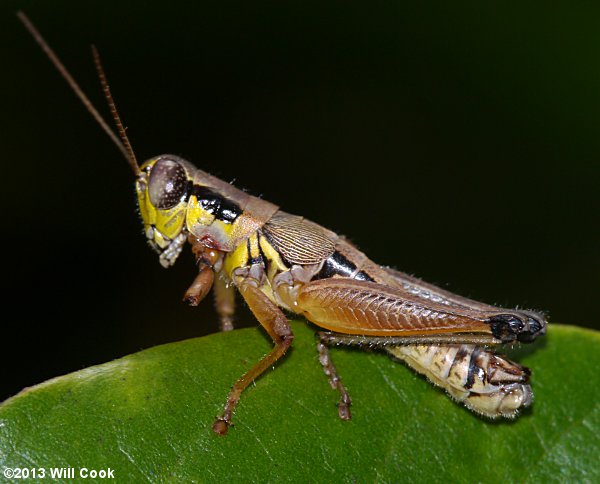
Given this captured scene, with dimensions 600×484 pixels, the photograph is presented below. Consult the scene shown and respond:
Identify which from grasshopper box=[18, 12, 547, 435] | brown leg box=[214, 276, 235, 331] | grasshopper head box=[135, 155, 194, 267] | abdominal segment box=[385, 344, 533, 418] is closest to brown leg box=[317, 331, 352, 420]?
grasshopper box=[18, 12, 547, 435]

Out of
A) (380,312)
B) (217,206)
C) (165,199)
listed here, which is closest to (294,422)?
(380,312)

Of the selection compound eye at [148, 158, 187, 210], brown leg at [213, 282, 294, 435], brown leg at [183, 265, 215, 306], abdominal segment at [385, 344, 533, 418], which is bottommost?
abdominal segment at [385, 344, 533, 418]

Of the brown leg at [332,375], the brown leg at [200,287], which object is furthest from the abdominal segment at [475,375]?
the brown leg at [200,287]

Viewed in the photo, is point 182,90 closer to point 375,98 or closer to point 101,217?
point 101,217

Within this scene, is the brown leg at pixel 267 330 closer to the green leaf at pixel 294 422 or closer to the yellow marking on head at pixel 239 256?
the green leaf at pixel 294 422

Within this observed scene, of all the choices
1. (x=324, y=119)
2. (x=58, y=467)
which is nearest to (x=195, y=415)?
(x=58, y=467)

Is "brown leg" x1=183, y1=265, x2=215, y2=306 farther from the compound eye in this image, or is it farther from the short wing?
the short wing
